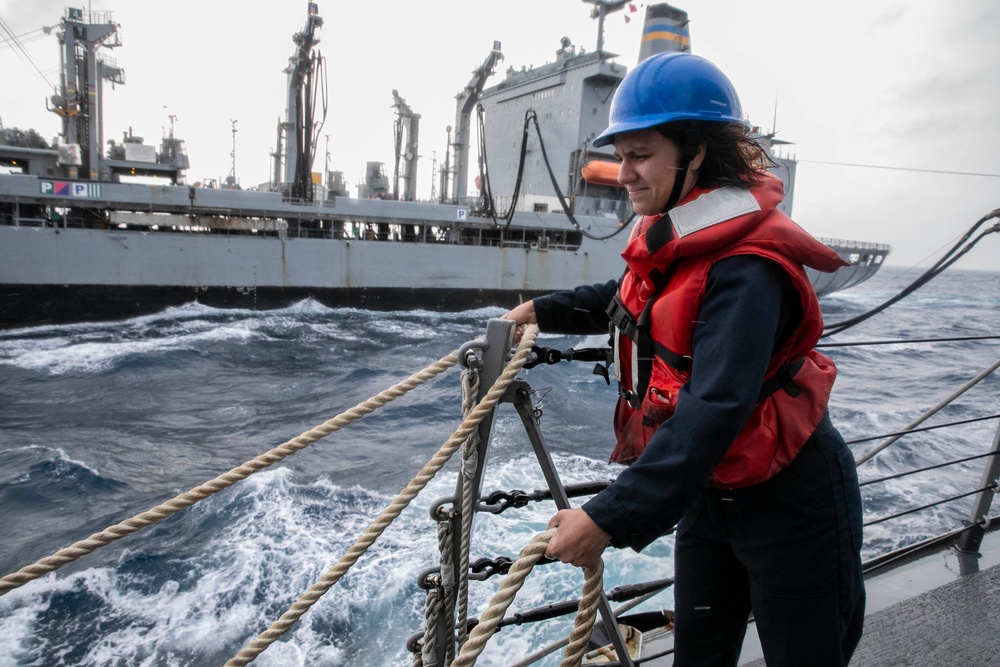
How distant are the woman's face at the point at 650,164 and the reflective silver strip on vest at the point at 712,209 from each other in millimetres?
69

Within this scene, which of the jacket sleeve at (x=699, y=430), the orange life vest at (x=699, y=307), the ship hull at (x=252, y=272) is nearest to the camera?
the jacket sleeve at (x=699, y=430)

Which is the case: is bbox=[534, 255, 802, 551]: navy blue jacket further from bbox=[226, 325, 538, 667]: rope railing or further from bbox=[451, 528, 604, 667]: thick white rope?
bbox=[226, 325, 538, 667]: rope railing

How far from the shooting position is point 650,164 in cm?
115

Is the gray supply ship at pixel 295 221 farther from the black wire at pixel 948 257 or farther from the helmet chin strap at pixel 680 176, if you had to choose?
the helmet chin strap at pixel 680 176

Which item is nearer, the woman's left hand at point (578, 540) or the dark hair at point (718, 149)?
the woman's left hand at point (578, 540)

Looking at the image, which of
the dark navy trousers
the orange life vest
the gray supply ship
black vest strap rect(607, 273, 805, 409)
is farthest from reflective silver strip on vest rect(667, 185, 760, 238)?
the gray supply ship

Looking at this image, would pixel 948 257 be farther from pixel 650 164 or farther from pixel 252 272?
pixel 252 272

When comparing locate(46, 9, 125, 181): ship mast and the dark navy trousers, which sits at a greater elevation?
locate(46, 9, 125, 181): ship mast

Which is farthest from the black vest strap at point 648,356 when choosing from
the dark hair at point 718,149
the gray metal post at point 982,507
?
the gray metal post at point 982,507

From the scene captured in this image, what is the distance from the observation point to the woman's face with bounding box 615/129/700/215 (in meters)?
1.14

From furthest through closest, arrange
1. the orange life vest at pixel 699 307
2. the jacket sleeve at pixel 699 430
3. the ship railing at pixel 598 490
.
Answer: the ship railing at pixel 598 490
the orange life vest at pixel 699 307
the jacket sleeve at pixel 699 430

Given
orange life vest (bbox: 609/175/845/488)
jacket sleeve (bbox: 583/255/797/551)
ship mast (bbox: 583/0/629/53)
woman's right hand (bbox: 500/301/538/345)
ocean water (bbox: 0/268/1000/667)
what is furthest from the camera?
ship mast (bbox: 583/0/629/53)

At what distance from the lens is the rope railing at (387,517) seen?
3.75 feet

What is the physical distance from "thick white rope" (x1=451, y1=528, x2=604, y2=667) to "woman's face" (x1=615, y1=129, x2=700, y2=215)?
657mm
